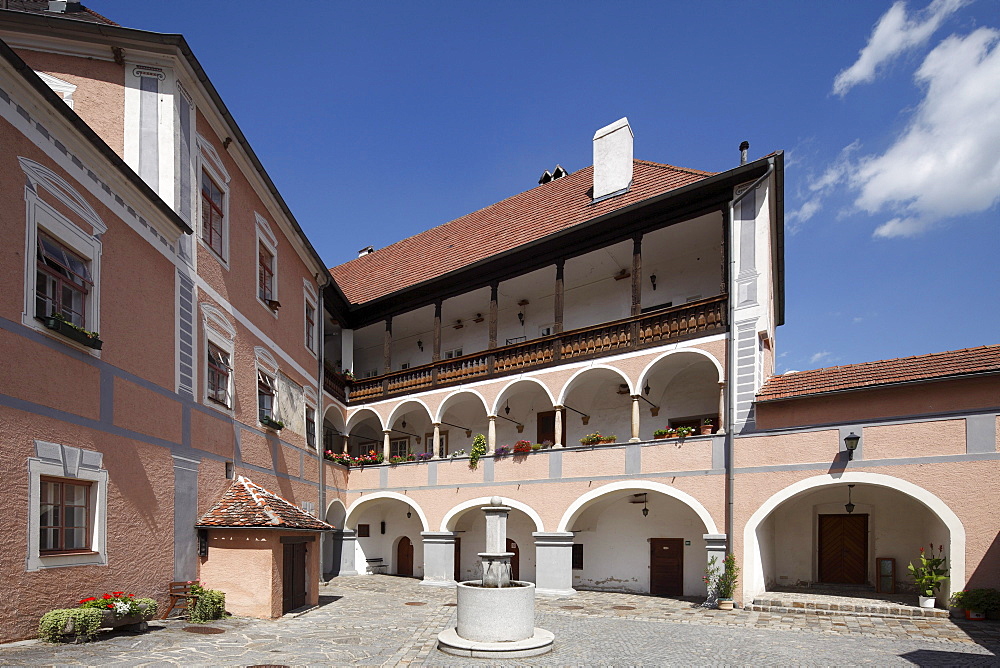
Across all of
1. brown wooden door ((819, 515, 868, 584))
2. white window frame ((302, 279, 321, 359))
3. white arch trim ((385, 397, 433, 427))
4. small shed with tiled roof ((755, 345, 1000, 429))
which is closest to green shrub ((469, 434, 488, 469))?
white arch trim ((385, 397, 433, 427))

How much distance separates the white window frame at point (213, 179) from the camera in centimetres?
1343

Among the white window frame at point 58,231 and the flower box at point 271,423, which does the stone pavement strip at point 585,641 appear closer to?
the white window frame at point 58,231

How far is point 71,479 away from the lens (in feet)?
30.0

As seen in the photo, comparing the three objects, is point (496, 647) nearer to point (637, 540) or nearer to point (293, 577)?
point (293, 577)

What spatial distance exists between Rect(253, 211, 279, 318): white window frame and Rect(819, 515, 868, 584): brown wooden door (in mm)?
14765

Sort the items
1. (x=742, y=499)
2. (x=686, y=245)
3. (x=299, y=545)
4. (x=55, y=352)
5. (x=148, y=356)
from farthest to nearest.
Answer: (x=686, y=245) → (x=742, y=499) → (x=299, y=545) → (x=148, y=356) → (x=55, y=352)

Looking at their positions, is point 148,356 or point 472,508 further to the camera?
point 472,508

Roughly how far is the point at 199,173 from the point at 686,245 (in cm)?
1250

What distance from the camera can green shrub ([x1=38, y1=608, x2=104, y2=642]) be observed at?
814 cm

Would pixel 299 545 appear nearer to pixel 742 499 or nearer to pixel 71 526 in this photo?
pixel 71 526

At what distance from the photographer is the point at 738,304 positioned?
15828 millimetres

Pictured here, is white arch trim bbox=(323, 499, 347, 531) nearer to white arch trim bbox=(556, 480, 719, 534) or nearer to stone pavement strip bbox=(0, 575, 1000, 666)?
stone pavement strip bbox=(0, 575, 1000, 666)

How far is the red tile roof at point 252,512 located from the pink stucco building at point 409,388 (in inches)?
6.7

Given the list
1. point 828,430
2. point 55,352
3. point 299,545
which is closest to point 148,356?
point 55,352
